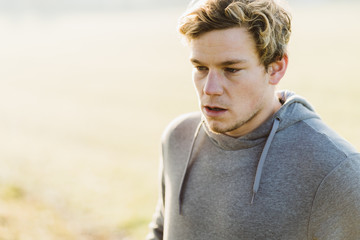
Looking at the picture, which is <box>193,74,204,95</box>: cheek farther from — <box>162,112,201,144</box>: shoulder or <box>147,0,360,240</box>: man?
<box>162,112,201,144</box>: shoulder

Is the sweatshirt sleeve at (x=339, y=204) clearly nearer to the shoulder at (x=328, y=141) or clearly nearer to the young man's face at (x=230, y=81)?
the shoulder at (x=328, y=141)

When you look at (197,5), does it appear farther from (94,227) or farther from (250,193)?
(94,227)

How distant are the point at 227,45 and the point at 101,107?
1725cm

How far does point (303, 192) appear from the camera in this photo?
218 centimetres

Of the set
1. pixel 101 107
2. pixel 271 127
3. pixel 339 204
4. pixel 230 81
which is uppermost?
pixel 101 107

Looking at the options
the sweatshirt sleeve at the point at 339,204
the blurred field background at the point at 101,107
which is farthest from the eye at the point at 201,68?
the blurred field background at the point at 101,107

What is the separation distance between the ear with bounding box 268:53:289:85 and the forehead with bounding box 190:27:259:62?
0.18 m

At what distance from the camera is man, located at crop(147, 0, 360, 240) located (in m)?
2.12

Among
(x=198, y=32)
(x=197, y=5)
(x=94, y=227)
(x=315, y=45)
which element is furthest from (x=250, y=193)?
(x=315, y=45)

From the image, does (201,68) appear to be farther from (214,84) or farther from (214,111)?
(214,111)

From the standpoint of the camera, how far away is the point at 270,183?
7.48ft

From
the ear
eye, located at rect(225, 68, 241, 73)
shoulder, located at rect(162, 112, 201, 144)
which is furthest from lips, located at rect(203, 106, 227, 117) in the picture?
shoulder, located at rect(162, 112, 201, 144)

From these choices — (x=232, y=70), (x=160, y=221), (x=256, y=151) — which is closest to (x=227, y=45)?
(x=232, y=70)

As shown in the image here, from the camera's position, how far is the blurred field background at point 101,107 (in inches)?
272
